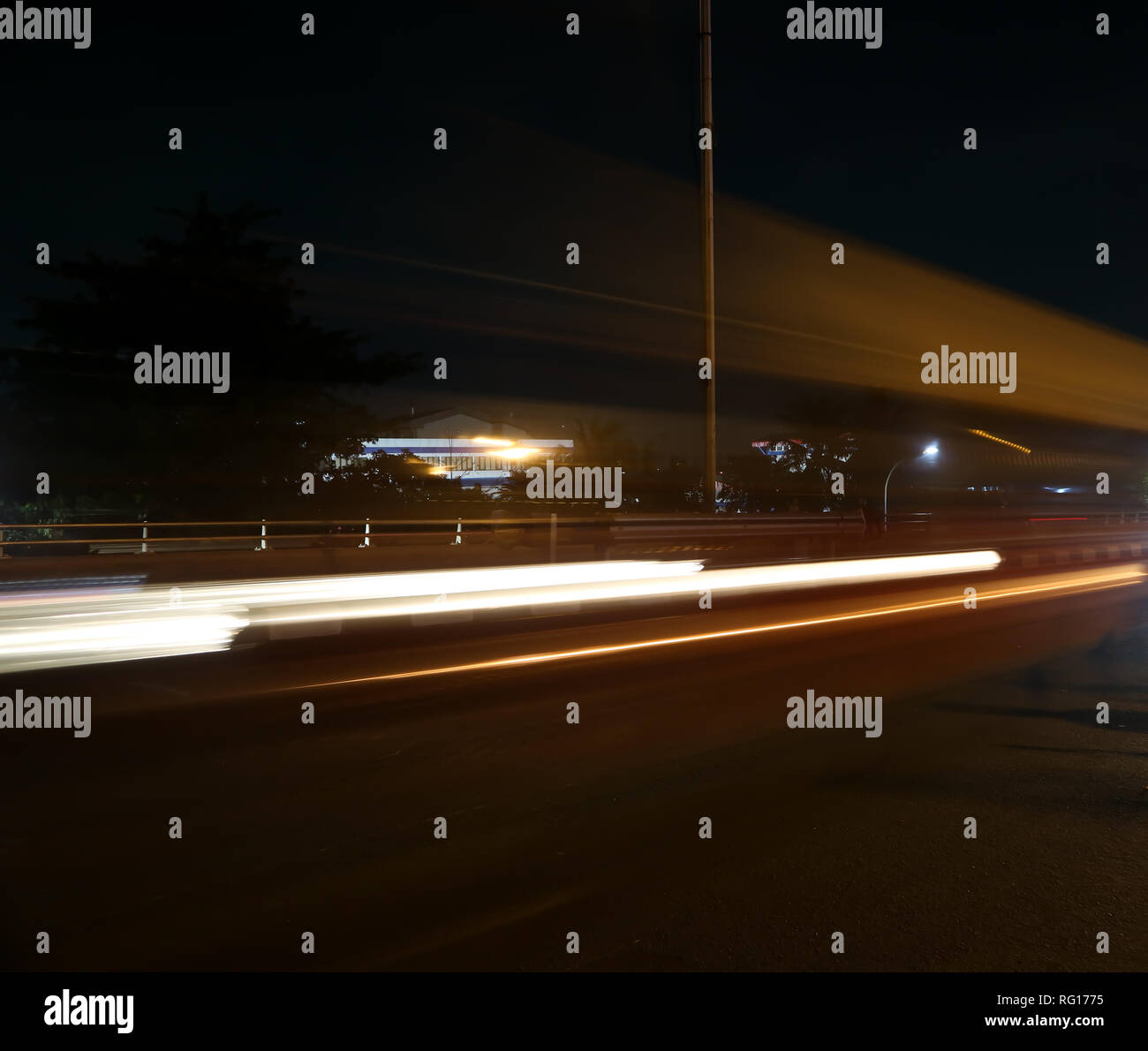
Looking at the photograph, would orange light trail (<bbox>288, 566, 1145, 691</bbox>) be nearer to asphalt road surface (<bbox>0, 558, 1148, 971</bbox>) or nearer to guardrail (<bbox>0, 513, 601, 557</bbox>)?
asphalt road surface (<bbox>0, 558, 1148, 971</bbox>)

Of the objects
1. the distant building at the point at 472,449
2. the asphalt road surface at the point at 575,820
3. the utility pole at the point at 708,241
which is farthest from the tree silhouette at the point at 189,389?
the asphalt road surface at the point at 575,820

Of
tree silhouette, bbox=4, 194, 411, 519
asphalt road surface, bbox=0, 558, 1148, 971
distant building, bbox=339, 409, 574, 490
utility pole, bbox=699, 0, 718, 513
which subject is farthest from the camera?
distant building, bbox=339, 409, 574, 490

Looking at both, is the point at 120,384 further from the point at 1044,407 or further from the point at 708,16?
the point at 1044,407

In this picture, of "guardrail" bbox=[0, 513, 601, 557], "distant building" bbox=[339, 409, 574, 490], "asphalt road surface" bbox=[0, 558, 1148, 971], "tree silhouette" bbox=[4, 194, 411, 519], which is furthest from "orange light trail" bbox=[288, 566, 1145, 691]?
"tree silhouette" bbox=[4, 194, 411, 519]

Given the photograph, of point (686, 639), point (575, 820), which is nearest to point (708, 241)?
point (686, 639)

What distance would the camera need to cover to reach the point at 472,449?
40.8 meters

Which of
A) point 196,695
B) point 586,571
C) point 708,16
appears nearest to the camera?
point 196,695

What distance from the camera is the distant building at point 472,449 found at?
32875 mm

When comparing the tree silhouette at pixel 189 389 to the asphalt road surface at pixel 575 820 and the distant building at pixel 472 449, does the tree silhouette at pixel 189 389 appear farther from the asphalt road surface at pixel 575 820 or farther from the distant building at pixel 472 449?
the asphalt road surface at pixel 575 820

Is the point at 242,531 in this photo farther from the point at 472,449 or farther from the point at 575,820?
the point at 575,820

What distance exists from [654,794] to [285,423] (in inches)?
1079

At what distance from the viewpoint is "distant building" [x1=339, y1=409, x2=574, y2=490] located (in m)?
32.9

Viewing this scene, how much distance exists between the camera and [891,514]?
3098 centimetres
